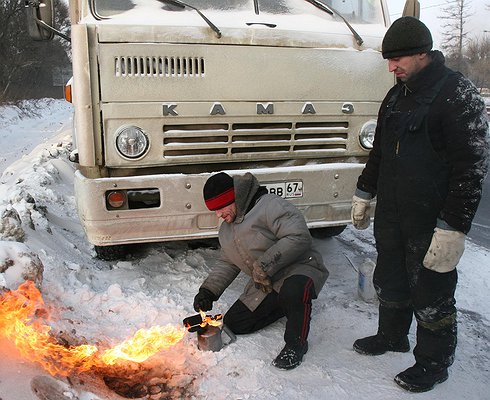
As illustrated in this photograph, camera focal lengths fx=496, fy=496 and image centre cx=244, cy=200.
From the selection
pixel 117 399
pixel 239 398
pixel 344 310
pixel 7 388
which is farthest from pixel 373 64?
pixel 7 388

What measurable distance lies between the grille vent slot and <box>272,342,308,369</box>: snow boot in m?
2.22

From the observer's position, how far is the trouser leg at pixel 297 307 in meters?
3.43

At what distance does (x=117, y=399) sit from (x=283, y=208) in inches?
64.4

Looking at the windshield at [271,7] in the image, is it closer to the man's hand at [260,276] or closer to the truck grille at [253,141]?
the truck grille at [253,141]

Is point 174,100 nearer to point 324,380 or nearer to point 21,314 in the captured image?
point 21,314

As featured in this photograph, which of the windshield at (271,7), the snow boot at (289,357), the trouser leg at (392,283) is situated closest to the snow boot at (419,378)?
the trouser leg at (392,283)

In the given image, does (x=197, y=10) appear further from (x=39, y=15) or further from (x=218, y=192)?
(x=218, y=192)

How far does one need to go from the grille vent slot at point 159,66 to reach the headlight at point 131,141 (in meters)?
0.43

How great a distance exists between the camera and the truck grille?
4059 millimetres

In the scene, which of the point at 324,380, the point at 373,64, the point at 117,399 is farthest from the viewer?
the point at 373,64

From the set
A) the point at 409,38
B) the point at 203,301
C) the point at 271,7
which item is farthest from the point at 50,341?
the point at 271,7

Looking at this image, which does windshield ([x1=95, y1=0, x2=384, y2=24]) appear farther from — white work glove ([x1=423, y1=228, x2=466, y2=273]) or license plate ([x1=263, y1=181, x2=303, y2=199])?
white work glove ([x1=423, y1=228, x2=466, y2=273])

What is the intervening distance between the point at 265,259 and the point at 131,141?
1.44 metres

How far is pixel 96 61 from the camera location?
379 cm
